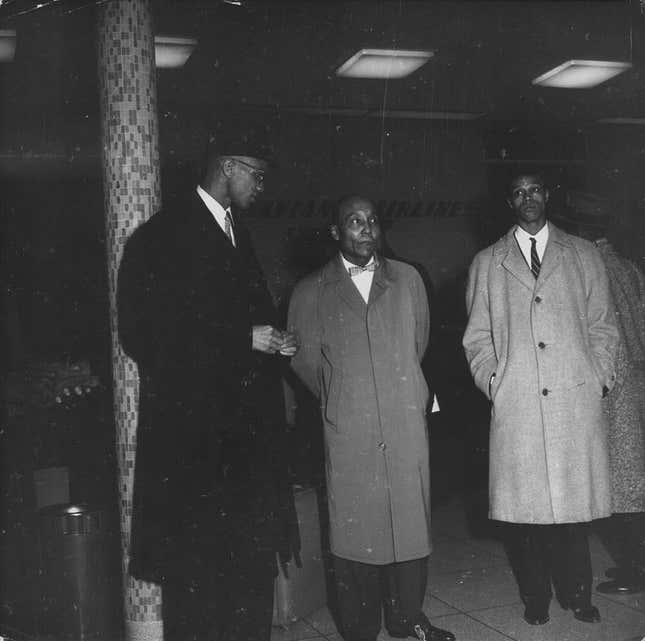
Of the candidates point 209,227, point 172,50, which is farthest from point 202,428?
point 172,50

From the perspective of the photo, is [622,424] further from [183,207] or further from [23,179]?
[23,179]

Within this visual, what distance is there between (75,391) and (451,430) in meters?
4.22

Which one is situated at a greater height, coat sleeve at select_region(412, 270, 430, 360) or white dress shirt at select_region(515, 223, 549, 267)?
white dress shirt at select_region(515, 223, 549, 267)

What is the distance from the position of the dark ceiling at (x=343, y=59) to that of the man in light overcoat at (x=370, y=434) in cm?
295

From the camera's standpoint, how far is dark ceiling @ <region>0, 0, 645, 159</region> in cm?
A: 636

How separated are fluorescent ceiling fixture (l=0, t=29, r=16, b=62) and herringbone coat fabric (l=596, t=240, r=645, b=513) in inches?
192

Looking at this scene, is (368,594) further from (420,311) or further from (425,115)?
(425,115)

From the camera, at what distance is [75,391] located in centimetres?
371

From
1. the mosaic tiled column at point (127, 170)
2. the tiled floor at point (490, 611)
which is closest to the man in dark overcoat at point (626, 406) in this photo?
the tiled floor at point (490, 611)

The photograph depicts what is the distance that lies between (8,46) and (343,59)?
2.90 meters

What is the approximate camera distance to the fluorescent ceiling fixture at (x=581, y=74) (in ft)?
27.0

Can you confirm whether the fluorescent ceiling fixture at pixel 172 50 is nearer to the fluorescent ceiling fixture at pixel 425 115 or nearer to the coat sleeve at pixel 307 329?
the fluorescent ceiling fixture at pixel 425 115

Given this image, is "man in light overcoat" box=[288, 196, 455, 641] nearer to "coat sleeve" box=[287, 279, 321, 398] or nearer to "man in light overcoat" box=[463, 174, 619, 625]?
"coat sleeve" box=[287, 279, 321, 398]

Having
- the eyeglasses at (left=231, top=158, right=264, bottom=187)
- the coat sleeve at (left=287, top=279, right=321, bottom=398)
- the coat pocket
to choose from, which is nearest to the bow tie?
the coat sleeve at (left=287, top=279, right=321, bottom=398)
